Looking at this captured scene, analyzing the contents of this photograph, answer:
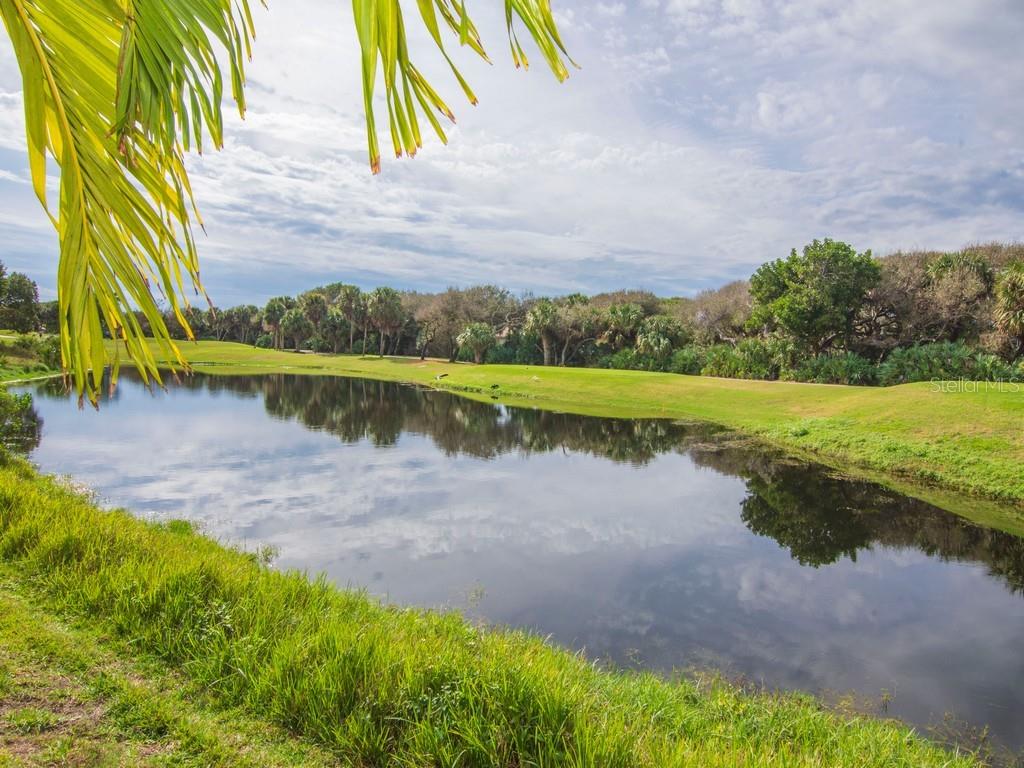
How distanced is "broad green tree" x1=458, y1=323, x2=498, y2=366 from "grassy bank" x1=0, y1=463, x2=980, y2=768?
2382 inches

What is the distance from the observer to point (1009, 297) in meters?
29.5

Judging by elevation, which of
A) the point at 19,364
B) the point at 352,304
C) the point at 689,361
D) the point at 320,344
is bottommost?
the point at 19,364

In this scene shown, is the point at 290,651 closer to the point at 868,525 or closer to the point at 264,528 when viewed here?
the point at 264,528

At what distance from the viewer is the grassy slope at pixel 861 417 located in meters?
16.8

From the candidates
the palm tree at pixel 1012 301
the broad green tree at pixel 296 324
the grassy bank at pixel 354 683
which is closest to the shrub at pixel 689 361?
the palm tree at pixel 1012 301

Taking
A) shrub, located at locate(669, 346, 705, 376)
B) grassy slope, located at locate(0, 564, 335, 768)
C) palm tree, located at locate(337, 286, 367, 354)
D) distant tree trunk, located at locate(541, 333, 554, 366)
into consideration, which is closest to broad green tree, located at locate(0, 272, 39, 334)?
palm tree, located at locate(337, 286, 367, 354)

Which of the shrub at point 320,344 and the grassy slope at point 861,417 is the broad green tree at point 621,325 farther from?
the shrub at point 320,344

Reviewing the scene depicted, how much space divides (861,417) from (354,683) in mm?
26896

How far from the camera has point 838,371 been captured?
38875mm

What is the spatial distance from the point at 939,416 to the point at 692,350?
30.8 meters

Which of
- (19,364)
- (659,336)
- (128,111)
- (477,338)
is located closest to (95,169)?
(128,111)

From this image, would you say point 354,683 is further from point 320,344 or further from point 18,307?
point 320,344

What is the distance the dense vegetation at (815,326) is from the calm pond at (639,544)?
31.1 ft

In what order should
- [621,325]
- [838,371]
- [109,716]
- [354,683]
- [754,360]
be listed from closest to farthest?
1. [109,716]
2. [354,683]
3. [838,371]
4. [754,360]
5. [621,325]
